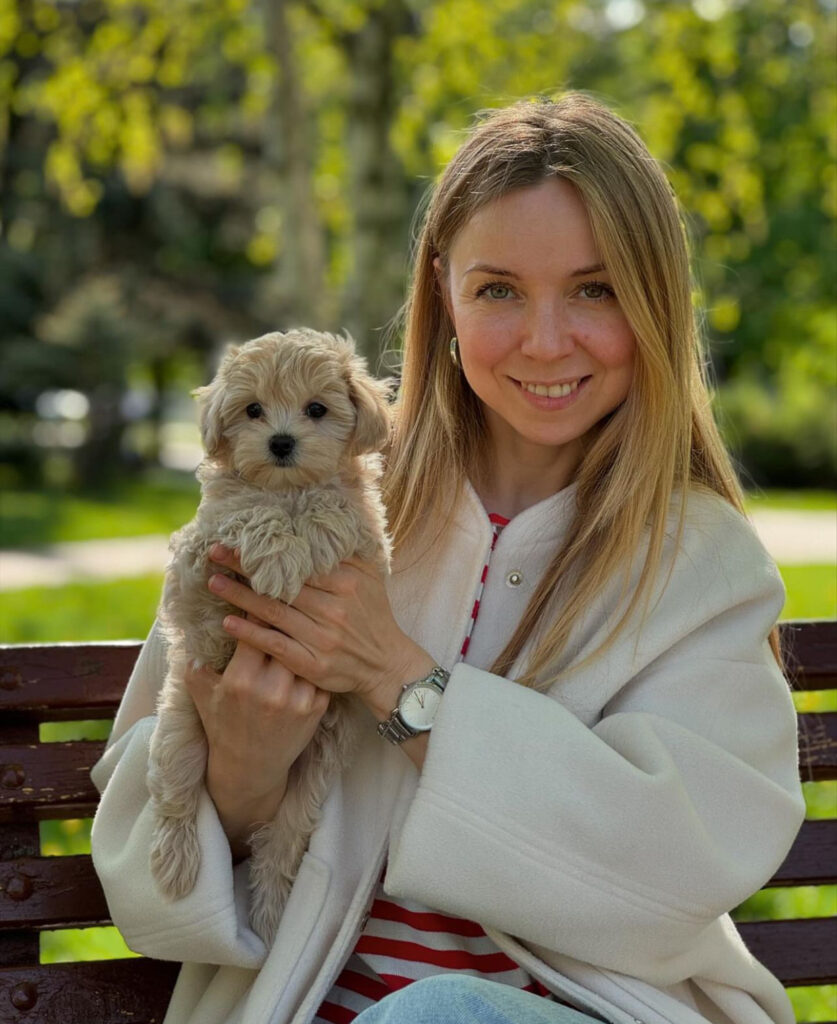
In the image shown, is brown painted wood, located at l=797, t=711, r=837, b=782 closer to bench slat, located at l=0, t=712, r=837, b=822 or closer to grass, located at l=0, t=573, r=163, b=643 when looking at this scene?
bench slat, located at l=0, t=712, r=837, b=822

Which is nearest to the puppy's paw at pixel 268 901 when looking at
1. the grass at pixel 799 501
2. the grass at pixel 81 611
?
the grass at pixel 81 611

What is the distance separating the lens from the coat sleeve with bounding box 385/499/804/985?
2266mm

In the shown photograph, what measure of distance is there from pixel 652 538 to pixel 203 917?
1.08 m

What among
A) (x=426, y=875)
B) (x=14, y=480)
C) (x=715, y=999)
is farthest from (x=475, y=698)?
(x=14, y=480)

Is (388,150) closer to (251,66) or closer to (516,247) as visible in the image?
(251,66)

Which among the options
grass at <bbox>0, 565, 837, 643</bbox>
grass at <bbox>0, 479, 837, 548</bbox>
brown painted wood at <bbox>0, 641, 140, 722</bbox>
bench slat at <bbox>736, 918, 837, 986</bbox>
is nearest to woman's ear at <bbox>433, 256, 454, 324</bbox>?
brown painted wood at <bbox>0, 641, 140, 722</bbox>

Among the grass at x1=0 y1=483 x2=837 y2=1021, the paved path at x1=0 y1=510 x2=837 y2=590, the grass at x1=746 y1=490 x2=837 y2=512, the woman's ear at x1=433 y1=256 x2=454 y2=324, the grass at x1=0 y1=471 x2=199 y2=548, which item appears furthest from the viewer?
the grass at x1=746 y1=490 x2=837 y2=512

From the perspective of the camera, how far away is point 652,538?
2592 mm

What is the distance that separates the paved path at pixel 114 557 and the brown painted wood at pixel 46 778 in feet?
26.9

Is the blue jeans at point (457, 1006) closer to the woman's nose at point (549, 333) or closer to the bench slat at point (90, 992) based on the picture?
the bench slat at point (90, 992)

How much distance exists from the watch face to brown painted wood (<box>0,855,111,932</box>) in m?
0.88

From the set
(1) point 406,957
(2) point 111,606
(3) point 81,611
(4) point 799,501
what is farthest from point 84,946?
(4) point 799,501

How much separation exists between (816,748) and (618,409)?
0.98 metres

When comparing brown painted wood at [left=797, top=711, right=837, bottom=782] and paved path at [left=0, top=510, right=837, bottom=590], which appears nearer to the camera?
brown painted wood at [left=797, top=711, right=837, bottom=782]
